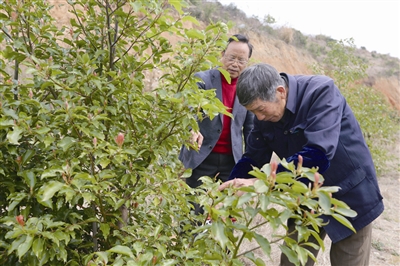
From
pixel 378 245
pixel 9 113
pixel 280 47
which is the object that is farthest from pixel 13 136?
pixel 280 47

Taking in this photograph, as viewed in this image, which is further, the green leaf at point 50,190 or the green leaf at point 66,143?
the green leaf at point 66,143

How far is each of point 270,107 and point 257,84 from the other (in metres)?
0.17

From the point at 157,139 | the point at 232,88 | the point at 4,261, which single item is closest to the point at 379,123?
the point at 232,88

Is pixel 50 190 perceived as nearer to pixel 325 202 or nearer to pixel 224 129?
pixel 325 202

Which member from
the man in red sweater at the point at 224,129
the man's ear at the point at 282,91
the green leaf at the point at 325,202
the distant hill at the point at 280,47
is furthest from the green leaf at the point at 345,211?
the distant hill at the point at 280,47

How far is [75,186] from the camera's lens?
1446 mm

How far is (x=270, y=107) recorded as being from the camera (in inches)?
79.7

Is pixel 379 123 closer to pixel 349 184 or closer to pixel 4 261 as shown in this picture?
pixel 349 184

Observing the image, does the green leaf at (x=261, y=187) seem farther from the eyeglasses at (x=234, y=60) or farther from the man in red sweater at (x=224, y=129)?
the eyeglasses at (x=234, y=60)

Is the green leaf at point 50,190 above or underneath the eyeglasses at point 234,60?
underneath

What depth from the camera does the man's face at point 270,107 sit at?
1.98 m

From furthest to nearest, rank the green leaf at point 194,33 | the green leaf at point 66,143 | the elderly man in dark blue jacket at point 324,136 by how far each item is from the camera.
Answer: the elderly man in dark blue jacket at point 324,136, the green leaf at point 194,33, the green leaf at point 66,143

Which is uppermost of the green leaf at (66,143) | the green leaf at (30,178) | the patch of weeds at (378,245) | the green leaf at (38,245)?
the green leaf at (66,143)

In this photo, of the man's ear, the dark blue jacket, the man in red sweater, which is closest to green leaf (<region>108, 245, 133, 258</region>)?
the dark blue jacket
